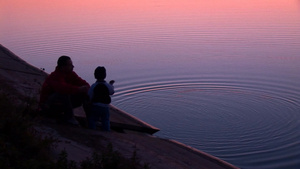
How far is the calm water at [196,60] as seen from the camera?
37.0ft

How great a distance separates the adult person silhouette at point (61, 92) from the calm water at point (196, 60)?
Answer: 12.5 ft

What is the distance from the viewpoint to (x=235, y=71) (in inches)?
658

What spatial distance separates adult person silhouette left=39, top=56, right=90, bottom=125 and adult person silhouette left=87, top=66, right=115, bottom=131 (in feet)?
0.54

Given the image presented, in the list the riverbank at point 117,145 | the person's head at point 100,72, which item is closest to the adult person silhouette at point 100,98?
the person's head at point 100,72

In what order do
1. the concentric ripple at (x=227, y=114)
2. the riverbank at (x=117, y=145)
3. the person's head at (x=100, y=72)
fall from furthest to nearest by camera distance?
the concentric ripple at (x=227, y=114) → the person's head at (x=100, y=72) → the riverbank at (x=117, y=145)

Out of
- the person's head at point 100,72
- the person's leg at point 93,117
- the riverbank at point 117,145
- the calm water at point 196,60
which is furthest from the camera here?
the calm water at point 196,60

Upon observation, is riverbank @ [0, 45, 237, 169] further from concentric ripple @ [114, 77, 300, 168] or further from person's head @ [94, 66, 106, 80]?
concentric ripple @ [114, 77, 300, 168]

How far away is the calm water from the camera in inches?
444

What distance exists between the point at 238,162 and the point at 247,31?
15226 millimetres

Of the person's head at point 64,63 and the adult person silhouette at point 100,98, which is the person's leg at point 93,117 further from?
the person's head at point 64,63

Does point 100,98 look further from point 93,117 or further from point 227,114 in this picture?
point 227,114

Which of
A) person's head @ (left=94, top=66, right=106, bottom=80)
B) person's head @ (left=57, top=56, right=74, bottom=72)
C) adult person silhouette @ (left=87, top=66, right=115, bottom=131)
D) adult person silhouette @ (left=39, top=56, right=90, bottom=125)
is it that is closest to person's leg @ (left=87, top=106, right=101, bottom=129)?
adult person silhouette @ (left=87, top=66, right=115, bottom=131)

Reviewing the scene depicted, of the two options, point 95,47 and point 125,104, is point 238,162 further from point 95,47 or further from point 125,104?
point 95,47

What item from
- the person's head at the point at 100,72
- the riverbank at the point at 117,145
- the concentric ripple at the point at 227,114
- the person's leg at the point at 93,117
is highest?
the concentric ripple at the point at 227,114
